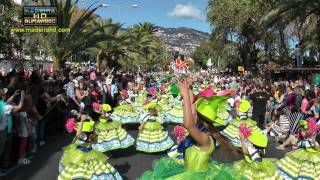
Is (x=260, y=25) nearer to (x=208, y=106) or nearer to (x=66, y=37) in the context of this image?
(x=66, y=37)

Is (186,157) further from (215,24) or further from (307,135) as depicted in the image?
(215,24)

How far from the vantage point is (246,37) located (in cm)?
5175

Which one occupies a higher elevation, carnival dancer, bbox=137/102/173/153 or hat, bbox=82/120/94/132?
hat, bbox=82/120/94/132

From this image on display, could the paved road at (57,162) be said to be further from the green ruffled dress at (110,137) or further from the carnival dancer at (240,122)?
the carnival dancer at (240,122)

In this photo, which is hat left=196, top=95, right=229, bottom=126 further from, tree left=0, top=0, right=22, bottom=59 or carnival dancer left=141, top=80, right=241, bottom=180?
tree left=0, top=0, right=22, bottom=59

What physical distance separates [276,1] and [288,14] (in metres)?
2.13

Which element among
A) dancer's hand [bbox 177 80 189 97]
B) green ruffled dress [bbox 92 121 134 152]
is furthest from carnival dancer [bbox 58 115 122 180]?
dancer's hand [bbox 177 80 189 97]

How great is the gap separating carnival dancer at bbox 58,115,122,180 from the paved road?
4.52 ft

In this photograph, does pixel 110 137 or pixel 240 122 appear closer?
pixel 110 137

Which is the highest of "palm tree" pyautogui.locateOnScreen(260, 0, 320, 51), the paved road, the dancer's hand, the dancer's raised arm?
"palm tree" pyautogui.locateOnScreen(260, 0, 320, 51)

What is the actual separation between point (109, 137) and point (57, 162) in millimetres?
1243

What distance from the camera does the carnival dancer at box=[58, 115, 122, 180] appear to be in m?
7.31

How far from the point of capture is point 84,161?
295 inches

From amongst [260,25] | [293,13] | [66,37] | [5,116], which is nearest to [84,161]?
[5,116]
